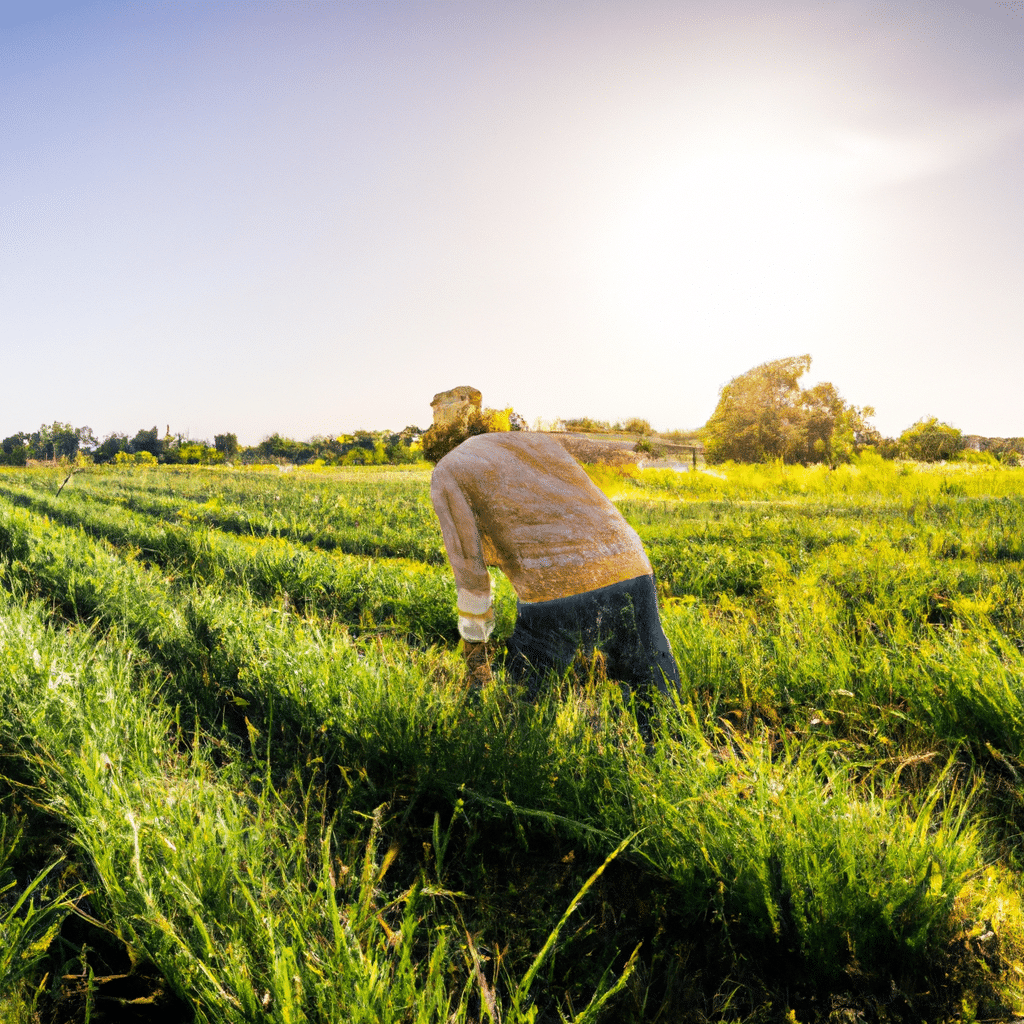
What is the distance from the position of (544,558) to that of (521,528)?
0.15m

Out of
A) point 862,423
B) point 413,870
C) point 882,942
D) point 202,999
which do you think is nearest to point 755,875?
point 882,942

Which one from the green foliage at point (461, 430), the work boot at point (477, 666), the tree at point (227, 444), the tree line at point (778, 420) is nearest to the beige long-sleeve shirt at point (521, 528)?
the green foliage at point (461, 430)

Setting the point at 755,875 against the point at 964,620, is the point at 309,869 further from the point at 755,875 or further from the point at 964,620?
the point at 964,620

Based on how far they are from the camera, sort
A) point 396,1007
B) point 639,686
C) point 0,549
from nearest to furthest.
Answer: point 396,1007 → point 639,686 → point 0,549

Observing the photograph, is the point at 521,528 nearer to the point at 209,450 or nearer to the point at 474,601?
the point at 474,601

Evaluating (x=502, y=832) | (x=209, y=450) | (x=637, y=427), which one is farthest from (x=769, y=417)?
(x=209, y=450)

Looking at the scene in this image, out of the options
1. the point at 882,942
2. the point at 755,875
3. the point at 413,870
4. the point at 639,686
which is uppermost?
the point at 639,686

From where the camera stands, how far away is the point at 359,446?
69.8 m

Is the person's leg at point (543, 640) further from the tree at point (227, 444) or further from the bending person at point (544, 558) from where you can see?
the tree at point (227, 444)

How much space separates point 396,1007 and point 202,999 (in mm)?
470

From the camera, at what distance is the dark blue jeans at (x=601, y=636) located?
2275mm

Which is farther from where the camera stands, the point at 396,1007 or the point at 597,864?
the point at 597,864

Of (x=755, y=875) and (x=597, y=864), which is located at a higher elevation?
(x=755, y=875)

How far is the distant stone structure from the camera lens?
2.61 m
